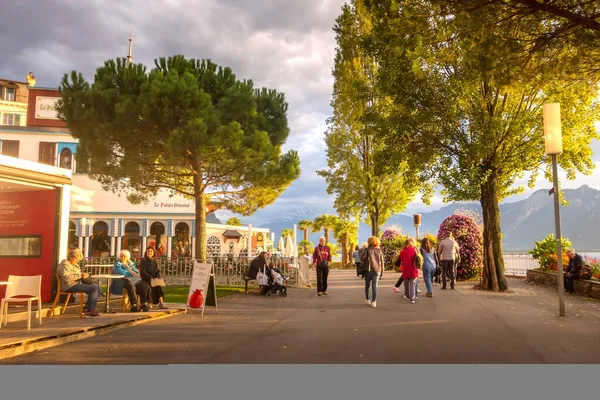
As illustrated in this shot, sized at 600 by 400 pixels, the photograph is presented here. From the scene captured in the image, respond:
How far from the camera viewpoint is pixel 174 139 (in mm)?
18906

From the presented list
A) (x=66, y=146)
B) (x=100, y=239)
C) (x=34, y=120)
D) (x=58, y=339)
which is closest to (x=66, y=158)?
(x=66, y=146)

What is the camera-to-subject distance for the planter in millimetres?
14406

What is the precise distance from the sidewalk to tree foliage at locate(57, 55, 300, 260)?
8664 mm

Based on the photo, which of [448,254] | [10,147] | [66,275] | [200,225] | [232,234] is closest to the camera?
[66,275]

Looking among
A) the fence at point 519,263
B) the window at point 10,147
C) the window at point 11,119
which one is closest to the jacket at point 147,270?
the fence at point 519,263

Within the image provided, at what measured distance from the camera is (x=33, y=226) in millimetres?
12742

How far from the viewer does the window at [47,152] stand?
30641 millimetres

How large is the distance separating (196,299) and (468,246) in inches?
514

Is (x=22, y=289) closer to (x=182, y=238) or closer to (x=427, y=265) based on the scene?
(x=427, y=265)

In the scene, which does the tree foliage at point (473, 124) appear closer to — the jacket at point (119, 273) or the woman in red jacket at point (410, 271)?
the woman in red jacket at point (410, 271)

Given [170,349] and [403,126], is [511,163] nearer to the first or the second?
[403,126]

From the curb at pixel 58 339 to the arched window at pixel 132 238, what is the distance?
21446mm

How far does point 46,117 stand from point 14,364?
2866 centimetres

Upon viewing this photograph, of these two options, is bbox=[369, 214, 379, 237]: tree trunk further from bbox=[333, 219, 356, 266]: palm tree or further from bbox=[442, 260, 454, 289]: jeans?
bbox=[442, 260, 454, 289]: jeans
